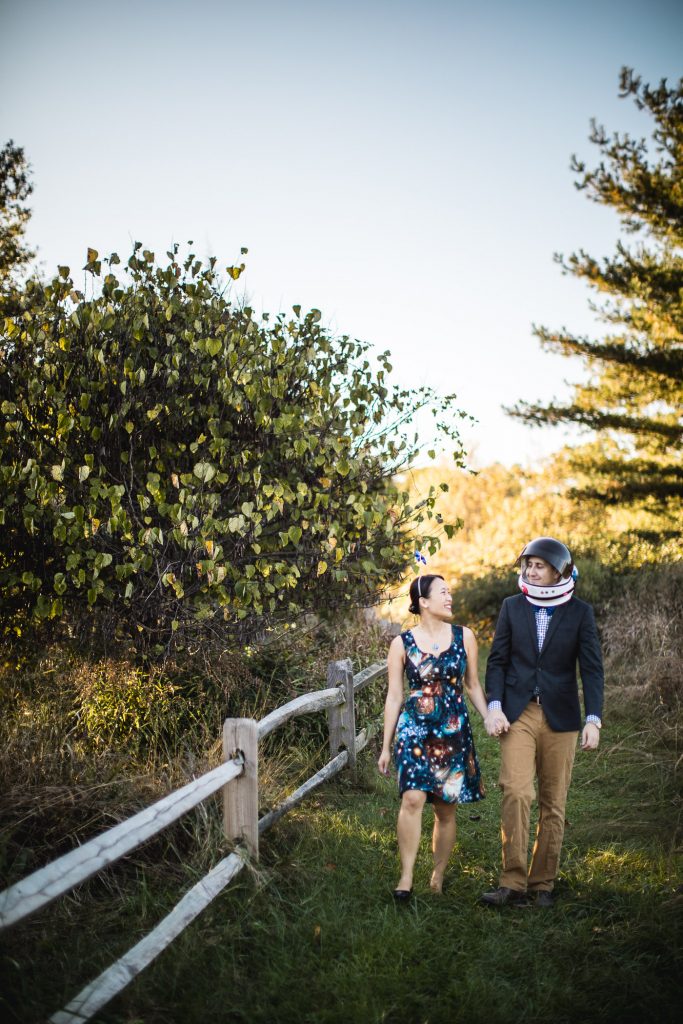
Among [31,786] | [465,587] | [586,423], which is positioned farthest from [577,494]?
[31,786]

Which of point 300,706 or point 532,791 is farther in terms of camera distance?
point 300,706

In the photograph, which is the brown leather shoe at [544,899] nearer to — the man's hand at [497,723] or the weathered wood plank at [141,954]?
the man's hand at [497,723]

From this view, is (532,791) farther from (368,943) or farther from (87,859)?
(87,859)

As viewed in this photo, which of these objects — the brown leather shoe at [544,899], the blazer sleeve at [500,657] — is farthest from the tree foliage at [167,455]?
the brown leather shoe at [544,899]

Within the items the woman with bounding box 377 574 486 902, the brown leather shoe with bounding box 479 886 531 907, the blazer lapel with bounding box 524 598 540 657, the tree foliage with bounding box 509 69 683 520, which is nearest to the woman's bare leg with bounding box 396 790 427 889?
the woman with bounding box 377 574 486 902

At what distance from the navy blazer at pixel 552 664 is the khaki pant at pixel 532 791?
82 millimetres

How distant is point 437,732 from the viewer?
4.36 m

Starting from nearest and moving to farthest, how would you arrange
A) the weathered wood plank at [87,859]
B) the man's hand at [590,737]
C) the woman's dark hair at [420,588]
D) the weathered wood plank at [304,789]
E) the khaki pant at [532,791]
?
the weathered wood plank at [87,859] → the man's hand at [590,737] → the khaki pant at [532,791] → the woman's dark hair at [420,588] → the weathered wood plank at [304,789]

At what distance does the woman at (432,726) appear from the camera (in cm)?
428

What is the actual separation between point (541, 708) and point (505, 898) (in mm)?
1088

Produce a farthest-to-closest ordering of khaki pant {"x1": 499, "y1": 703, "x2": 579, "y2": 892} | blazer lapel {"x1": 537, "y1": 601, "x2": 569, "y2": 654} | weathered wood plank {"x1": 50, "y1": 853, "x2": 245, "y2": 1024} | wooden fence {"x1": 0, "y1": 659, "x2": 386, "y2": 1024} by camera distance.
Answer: blazer lapel {"x1": 537, "y1": 601, "x2": 569, "y2": 654}
khaki pant {"x1": 499, "y1": 703, "x2": 579, "y2": 892}
weathered wood plank {"x1": 50, "y1": 853, "x2": 245, "y2": 1024}
wooden fence {"x1": 0, "y1": 659, "x2": 386, "y2": 1024}

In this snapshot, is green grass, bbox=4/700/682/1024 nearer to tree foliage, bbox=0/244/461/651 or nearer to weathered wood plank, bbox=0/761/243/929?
weathered wood plank, bbox=0/761/243/929

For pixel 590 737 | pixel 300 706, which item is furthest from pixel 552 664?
pixel 300 706

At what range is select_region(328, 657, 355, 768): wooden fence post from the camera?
674 cm
